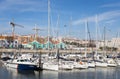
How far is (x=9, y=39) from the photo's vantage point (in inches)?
5404

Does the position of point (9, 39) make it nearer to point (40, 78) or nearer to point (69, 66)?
point (69, 66)

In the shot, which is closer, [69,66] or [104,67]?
[69,66]

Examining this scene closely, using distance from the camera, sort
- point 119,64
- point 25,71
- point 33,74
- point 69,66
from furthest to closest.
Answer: point 119,64 → point 69,66 → point 25,71 → point 33,74

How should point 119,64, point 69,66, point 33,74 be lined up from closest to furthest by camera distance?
point 33,74 → point 69,66 → point 119,64

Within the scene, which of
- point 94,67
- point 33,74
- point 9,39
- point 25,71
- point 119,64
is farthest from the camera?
point 9,39

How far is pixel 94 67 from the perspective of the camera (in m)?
55.5

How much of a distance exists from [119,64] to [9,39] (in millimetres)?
85116

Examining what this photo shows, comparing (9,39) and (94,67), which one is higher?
(9,39)

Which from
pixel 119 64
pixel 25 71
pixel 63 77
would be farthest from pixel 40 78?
pixel 119 64

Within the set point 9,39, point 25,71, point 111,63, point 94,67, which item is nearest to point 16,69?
point 25,71

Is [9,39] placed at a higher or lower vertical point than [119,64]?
higher

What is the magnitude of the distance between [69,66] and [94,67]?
8631 millimetres

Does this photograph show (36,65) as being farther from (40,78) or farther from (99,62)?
(99,62)


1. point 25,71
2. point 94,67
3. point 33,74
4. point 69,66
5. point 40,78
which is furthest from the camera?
point 94,67
